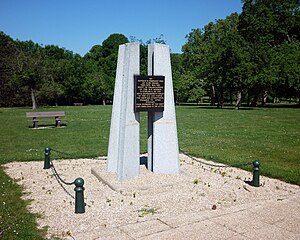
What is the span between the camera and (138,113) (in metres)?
8.38

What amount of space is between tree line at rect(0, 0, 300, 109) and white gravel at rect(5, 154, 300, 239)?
31.5m

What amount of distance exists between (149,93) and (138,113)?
623 millimetres

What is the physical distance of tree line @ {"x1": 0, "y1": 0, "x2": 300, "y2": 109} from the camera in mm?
38875

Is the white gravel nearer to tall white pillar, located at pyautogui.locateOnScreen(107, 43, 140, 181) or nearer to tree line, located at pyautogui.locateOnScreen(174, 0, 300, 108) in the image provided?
tall white pillar, located at pyautogui.locateOnScreen(107, 43, 140, 181)

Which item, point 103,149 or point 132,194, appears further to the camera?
point 103,149

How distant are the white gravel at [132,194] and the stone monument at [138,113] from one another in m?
0.39

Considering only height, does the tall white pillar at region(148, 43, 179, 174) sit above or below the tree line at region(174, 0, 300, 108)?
below

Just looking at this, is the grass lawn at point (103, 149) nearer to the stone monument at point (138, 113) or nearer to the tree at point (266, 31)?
the stone monument at point (138, 113)

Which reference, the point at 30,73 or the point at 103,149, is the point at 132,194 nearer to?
the point at 103,149

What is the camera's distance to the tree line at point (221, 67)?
128 feet

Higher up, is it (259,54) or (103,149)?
(259,54)

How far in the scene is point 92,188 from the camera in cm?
762

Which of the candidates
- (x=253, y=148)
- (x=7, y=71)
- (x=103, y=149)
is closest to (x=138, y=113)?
(x=103, y=149)

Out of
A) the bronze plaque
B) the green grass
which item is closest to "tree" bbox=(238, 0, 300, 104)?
the green grass
